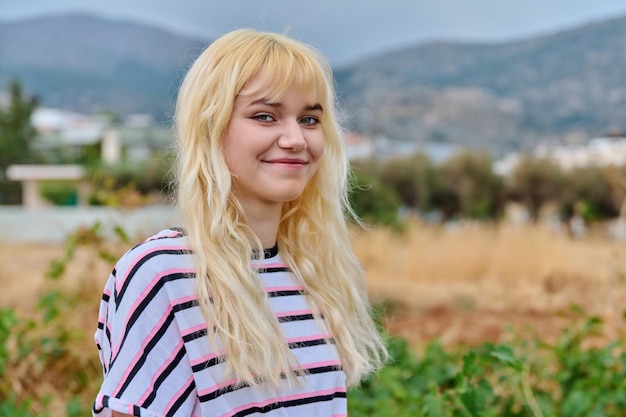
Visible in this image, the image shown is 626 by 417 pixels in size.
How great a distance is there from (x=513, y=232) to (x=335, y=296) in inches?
389

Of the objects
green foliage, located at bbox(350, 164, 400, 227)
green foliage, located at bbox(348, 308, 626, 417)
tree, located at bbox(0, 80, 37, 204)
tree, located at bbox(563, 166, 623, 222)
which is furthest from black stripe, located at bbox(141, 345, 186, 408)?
tree, located at bbox(0, 80, 37, 204)

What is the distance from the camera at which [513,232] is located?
11.3 metres

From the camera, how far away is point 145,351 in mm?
1429

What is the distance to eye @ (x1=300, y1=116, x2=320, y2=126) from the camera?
163 cm

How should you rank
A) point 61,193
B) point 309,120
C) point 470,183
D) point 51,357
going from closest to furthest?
point 309,120 < point 51,357 < point 470,183 < point 61,193

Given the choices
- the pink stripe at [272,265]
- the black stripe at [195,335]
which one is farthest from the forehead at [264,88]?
the black stripe at [195,335]

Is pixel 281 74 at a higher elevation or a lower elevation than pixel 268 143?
higher

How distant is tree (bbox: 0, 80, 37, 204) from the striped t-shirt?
140 ft

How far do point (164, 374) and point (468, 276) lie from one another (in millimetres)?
9650

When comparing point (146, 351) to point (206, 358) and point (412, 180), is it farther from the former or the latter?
point (412, 180)

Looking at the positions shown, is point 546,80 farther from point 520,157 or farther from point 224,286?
point 224,286

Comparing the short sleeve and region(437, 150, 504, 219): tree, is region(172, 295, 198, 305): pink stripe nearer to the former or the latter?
the short sleeve

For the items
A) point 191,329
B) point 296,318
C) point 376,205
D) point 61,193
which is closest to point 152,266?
point 191,329

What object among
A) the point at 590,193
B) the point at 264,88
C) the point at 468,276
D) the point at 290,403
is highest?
the point at 264,88
